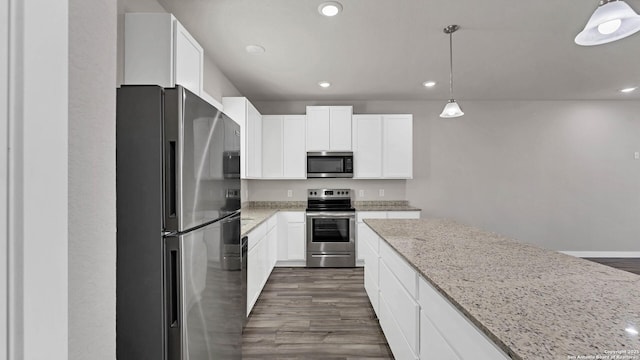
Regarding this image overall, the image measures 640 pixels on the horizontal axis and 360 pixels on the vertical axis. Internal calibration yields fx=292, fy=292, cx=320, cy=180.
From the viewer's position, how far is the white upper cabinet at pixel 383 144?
4258mm

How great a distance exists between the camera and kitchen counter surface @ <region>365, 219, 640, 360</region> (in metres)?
0.73

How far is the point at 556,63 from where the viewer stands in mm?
3152

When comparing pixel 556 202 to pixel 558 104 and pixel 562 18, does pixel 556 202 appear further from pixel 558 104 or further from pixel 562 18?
pixel 562 18

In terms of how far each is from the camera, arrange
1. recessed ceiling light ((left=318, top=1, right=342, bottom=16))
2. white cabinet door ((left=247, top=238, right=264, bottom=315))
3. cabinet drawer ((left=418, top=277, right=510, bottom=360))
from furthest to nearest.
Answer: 1. white cabinet door ((left=247, top=238, right=264, bottom=315))
2. recessed ceiling light ((left=318, top=1, right=342, bottom=16))
3. cabinet drawer ((left=418, top=277, right=510, bottom=360))

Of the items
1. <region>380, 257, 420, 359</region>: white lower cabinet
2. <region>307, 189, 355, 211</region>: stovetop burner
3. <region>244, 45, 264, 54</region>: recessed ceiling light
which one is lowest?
<region>380, 257, 420, 359</region>: white lower cabinet

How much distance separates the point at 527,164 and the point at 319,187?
3319 millimetres

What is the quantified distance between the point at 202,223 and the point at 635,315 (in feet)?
5.17

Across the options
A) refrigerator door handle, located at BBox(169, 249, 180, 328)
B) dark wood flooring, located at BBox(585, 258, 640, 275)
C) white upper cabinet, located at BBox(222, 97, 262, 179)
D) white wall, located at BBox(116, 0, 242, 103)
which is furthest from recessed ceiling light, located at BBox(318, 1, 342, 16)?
dark wood flooring, located at BBox(585, 258, 640, 275)

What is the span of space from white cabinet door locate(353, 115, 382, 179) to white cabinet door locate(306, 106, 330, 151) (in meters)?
0.41

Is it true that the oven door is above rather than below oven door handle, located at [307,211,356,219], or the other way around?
below

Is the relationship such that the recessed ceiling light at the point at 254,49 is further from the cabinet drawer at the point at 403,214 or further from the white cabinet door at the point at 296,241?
the cabinet drawer at the point at 403,214

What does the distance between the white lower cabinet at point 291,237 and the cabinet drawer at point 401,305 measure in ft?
6.65

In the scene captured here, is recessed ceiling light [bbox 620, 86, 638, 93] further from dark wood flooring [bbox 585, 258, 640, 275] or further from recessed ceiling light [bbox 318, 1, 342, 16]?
recessed ceiling light [bbox 318, 1, 342, 16]

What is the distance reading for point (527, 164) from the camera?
15.2 ft
